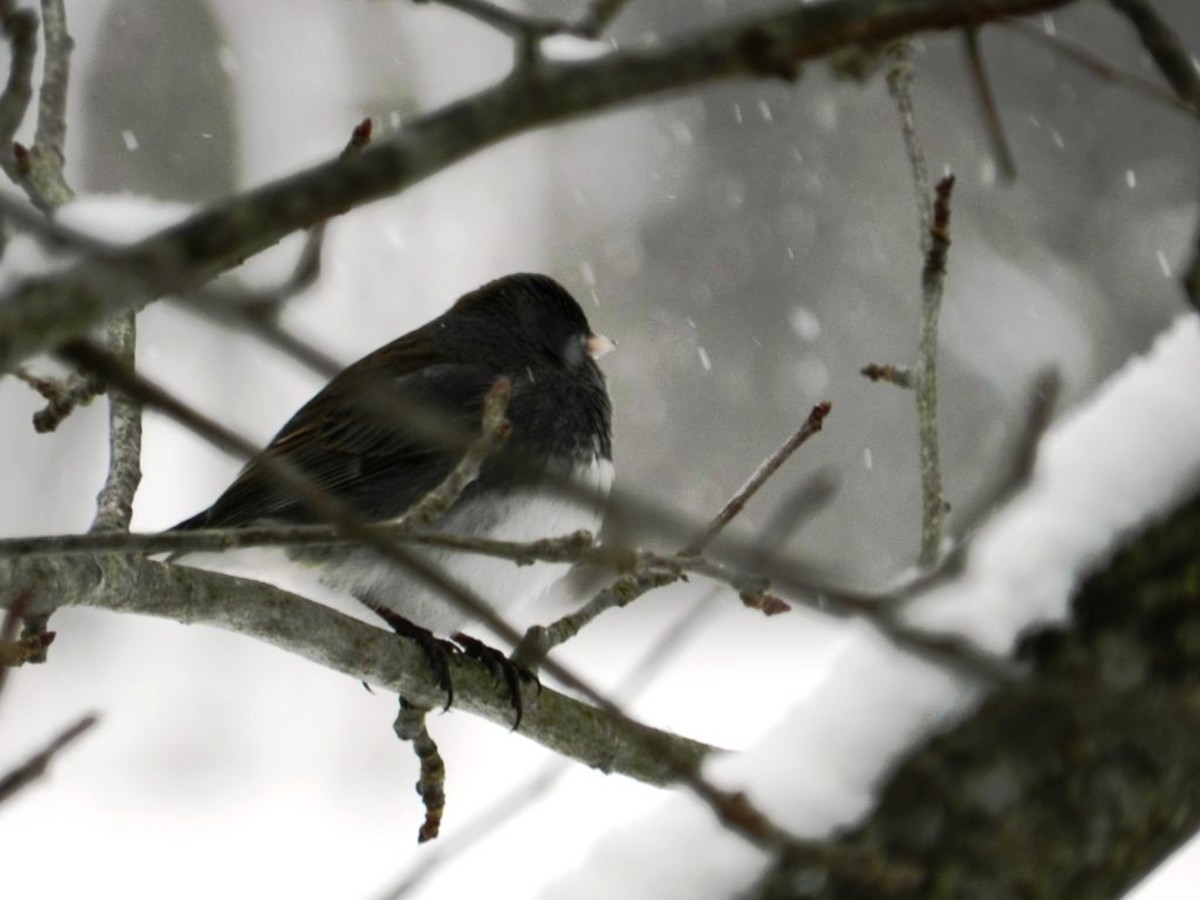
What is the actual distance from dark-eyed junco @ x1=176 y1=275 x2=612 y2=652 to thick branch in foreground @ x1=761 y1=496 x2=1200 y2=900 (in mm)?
1617

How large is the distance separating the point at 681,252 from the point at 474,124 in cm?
723

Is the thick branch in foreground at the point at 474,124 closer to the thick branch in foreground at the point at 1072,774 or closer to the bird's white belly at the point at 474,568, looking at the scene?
the thick branch in foreground at the point at 1072,774

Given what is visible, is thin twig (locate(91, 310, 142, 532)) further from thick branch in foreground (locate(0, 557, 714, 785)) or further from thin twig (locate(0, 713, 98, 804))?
thin twig (locate(0, 713, 98, 804))

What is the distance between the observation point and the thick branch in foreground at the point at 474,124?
86cm

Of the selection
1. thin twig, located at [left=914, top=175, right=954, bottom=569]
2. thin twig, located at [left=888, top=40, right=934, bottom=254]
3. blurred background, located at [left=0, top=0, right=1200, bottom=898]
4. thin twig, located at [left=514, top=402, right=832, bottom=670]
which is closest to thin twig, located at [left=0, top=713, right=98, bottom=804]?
thin twig, located at [left=514, top=402, right=832, bottom=670]

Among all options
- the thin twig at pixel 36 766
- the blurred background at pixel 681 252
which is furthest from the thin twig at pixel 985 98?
the blurred background at pixel 681 252

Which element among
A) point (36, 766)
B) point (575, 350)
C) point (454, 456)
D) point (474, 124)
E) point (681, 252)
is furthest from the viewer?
point (681, 252)

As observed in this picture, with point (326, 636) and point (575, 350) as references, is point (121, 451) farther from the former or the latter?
point (575, 350)

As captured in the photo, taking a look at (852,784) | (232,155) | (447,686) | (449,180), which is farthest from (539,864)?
(449,180)

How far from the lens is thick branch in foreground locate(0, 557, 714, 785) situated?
1898mm

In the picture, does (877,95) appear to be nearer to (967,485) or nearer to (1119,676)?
(967,485)

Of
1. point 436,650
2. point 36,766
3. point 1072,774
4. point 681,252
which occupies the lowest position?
point 1072,774

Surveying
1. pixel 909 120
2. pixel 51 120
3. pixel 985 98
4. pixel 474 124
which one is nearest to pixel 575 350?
pixel 51 120

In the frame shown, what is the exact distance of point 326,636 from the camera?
214cm
